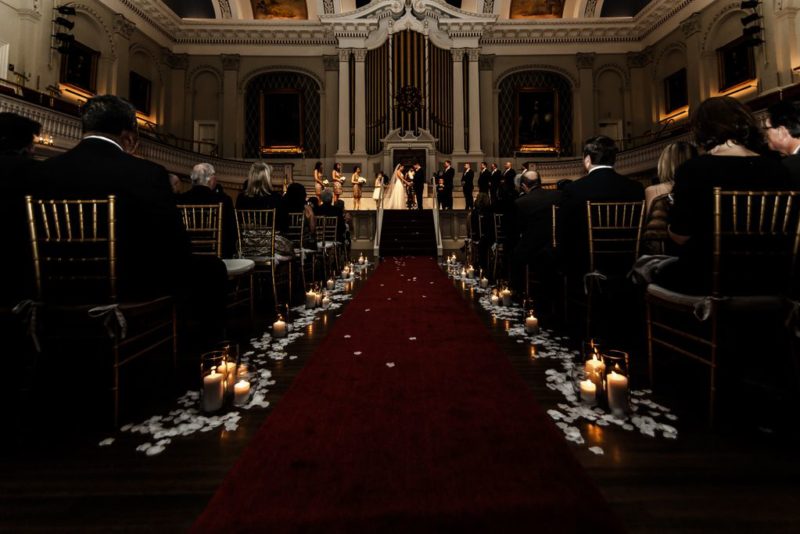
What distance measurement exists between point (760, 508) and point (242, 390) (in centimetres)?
188

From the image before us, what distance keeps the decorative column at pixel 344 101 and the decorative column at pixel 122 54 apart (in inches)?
251

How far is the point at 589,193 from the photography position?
2.76 metres

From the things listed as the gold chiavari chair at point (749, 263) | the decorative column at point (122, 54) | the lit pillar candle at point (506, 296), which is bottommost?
the lit pillar candle at point (506, 296)

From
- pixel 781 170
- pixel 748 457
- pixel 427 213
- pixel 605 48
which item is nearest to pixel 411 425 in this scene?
pixel 748 457

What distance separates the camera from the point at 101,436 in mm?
1590

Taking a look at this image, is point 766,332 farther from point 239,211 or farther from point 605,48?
point 605,48

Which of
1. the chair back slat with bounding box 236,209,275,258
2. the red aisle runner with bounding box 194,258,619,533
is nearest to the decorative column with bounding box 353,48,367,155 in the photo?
the chair back slat with bounding box 236,209,275,258

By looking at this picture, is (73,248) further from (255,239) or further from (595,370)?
(595,370)

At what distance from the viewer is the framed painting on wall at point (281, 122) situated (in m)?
14.7

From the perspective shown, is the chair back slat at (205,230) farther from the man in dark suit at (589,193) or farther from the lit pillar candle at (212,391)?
the man in dark suit at (589,193)

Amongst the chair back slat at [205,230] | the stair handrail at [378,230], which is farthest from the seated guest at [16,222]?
the stair handrail at [378,230]

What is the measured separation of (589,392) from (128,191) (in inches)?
88.2

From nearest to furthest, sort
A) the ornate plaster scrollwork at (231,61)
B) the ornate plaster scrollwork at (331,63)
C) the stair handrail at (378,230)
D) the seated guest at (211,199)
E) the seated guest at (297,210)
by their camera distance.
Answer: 1. the seated guest at (211,199)
2. the seated guest at (297,210)
3. the stair handrail at (378,230)
4. the ornate plaster scrollwork at (231,61)
5. the ornate plaster scrollwork at (331,63)

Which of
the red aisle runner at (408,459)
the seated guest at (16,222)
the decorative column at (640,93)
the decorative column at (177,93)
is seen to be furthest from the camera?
the decorative column at (177,93)
